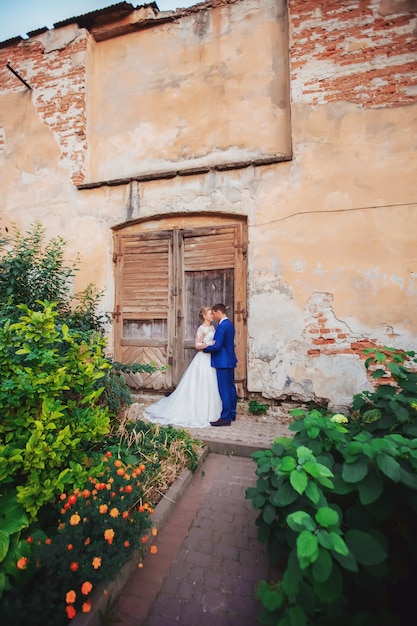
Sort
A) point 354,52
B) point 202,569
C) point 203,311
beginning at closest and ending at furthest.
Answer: point 202,569
point 354,52
point 203,311

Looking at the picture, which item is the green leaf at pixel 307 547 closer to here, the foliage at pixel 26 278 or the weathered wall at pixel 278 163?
the weathered wall at pixel 278 163

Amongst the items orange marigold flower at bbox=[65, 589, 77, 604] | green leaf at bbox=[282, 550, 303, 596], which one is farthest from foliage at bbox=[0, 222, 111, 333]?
green leaf at bbox=[282, 550, 303, 596]

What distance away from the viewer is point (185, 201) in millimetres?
5570

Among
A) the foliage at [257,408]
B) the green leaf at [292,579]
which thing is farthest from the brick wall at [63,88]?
the green leaf at [292,579]

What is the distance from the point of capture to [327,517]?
50.3 inches

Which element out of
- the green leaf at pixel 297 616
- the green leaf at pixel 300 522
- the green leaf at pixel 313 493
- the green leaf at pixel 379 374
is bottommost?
the green leaf at pixel 297 616

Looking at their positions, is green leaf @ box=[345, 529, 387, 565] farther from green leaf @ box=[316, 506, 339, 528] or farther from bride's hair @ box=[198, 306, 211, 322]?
bride's hair @ box=[198, 306, 211, 322]

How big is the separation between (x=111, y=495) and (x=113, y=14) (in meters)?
8.46

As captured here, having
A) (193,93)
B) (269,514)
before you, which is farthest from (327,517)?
(193,93)

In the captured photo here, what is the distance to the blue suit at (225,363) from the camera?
4.66 meters

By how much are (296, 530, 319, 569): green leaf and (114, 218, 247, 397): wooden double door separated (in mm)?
3918

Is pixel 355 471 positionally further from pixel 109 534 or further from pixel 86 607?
pixel 86 607

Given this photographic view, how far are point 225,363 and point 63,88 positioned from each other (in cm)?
674

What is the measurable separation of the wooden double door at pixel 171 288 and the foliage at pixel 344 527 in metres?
3.29
